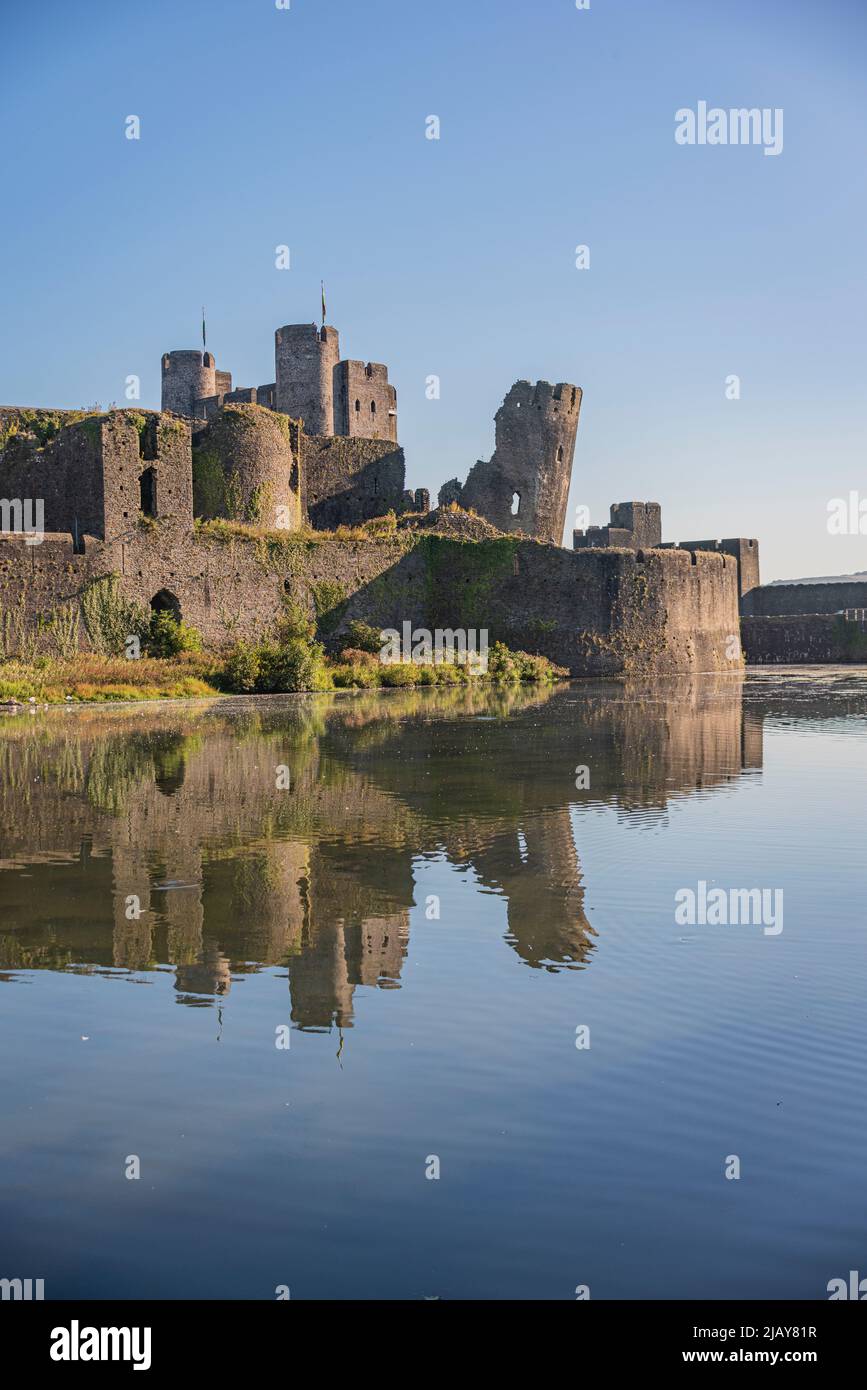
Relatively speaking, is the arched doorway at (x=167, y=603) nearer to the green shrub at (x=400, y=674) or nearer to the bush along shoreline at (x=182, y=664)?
the bush along shoreline at (x=182, y=664)

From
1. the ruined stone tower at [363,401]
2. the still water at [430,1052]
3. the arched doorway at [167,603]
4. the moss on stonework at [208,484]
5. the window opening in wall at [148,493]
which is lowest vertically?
the still water at [430,1052]

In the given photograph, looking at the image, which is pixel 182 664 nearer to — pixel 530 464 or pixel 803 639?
pixel 530 464

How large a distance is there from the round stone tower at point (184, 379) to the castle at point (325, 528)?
72 mm

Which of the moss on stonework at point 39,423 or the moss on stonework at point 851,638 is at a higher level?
the moss on stonework at point 39,423

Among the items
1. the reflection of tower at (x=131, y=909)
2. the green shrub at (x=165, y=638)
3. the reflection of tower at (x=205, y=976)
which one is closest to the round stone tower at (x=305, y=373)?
the green shrub at (x=165, y=638)

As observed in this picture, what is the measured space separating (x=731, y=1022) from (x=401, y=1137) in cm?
210

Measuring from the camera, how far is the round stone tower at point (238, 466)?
45500 millimetres

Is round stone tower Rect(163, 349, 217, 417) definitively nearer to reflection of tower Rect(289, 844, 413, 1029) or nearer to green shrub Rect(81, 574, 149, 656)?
green shrub Rect(81, 574, 149, 656)

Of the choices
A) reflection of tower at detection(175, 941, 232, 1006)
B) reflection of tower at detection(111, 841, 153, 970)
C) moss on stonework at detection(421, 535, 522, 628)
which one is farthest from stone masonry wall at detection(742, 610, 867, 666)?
reflection of tower at detection(175, 941, 232, 1006)

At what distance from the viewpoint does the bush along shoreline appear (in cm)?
3466

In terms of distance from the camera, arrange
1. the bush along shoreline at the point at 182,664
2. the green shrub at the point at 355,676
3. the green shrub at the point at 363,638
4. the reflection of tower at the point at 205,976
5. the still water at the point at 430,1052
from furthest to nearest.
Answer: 1. the green shrub at the point at 363,638
2. the green shrub at the point at 355,676
3. the bush along shoreline at the point at 182,664
4. the reflection of tower at the point at 205,976
5. the still water at the point at 430,1052

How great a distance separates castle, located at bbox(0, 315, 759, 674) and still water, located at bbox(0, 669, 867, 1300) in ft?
85.8

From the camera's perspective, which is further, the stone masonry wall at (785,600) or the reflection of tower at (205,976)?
the stone masonry wall at (785,600)
